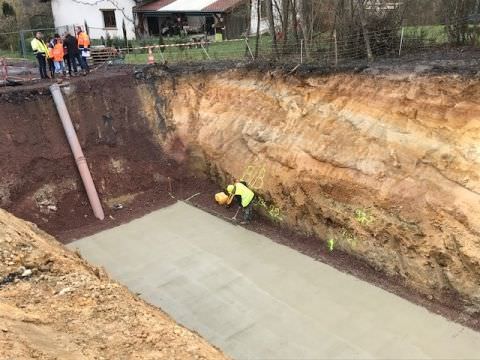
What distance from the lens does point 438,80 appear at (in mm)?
10250

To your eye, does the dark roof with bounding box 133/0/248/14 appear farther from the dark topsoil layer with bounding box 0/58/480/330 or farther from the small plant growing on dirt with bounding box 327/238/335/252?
the small plant growing on dirt with bounding box 327/238/335/252

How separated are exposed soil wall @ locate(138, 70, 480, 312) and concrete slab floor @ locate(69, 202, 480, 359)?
39.1 inches

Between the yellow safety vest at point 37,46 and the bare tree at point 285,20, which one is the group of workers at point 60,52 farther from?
the bare tree at point 285,20

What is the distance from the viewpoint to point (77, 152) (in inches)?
577

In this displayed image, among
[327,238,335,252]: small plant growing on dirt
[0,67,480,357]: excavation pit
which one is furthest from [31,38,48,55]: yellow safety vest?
[327,238,335,252]: small plant growing on dirt

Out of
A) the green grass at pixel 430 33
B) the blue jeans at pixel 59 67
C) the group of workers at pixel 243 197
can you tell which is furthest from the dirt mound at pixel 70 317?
the green grass at pixel 430 33

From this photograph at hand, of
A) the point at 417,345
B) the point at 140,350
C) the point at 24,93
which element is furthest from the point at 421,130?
the point at 24,93

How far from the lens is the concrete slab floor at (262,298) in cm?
869

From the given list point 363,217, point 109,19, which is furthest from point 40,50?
point 109,19

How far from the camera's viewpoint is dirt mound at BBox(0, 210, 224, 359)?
19.3ft

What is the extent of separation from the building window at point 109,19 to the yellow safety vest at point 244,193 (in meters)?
22.8

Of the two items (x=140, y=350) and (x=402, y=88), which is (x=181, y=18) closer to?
(x=402, y=88)

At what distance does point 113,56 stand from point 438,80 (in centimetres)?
1541

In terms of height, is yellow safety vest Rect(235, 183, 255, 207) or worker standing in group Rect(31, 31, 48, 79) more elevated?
worker standing in group Rect(31, 31, 48, 79)
